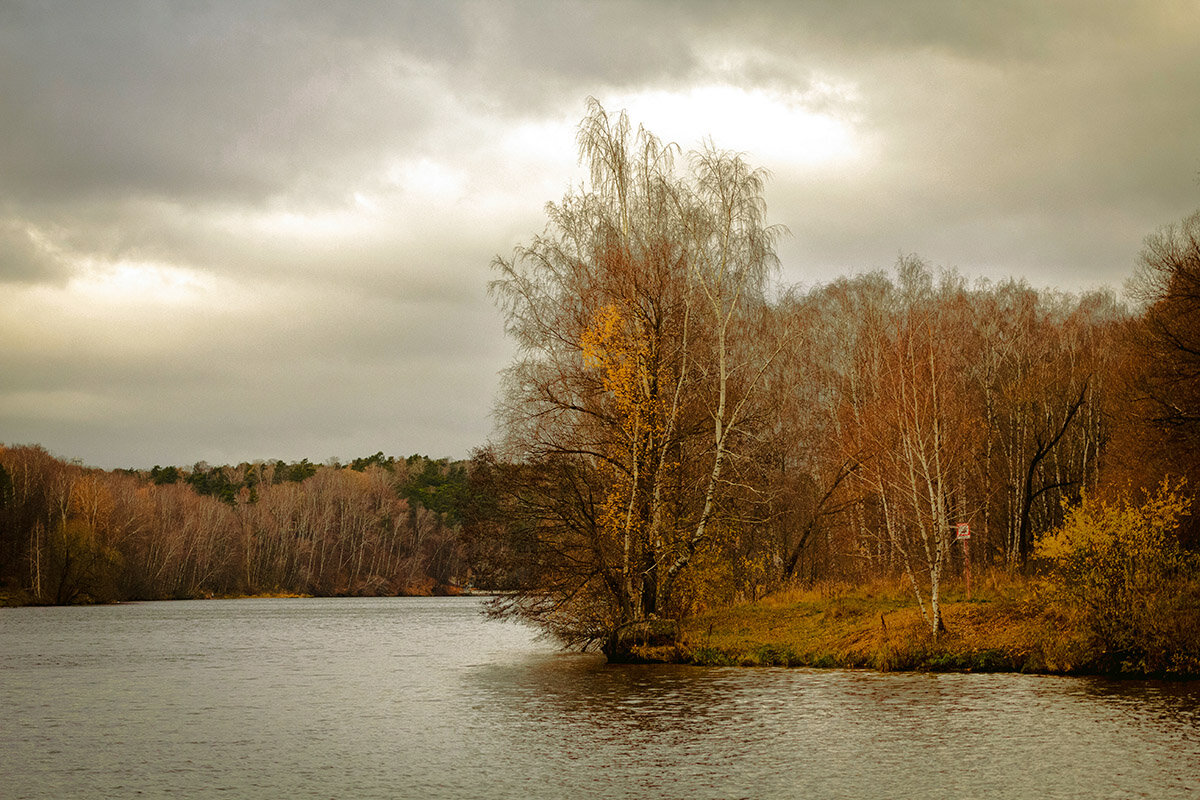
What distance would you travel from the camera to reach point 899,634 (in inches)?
1292

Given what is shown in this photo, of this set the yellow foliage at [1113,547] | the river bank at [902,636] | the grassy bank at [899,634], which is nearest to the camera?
the yellow foliage at [1113,547]

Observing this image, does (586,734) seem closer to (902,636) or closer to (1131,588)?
(902,636)

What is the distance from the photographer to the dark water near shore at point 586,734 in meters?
16.8

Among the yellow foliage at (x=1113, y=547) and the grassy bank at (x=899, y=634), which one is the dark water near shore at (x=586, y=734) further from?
the yellow foliage at (x=1113, y=547)

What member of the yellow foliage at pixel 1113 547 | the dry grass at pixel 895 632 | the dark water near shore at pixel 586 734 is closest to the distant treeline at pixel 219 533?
the dry grass at pixel 895 632

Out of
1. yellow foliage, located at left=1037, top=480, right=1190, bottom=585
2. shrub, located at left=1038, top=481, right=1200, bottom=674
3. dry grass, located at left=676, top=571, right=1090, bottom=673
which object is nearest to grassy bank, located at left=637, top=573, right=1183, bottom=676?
dry grass, located at left=676, top=571, right=1090, bottom=673

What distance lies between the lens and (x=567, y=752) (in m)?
19.6

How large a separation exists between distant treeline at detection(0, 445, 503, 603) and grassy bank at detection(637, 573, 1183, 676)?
65.0 m

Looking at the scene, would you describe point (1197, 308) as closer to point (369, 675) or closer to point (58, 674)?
point (369, 675)

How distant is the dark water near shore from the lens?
16781mm

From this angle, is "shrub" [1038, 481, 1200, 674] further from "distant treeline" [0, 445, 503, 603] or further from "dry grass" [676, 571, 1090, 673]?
"distant treeline" [0, 445, 503, 603]

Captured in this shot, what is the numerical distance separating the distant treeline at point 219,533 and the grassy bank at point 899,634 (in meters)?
65.0

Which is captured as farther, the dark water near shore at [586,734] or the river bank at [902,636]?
the river bank at [902,636]

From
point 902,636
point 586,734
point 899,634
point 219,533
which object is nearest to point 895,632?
point 899,634
